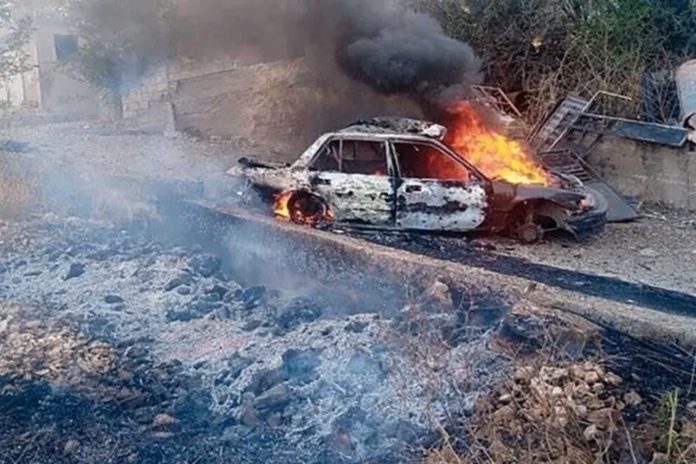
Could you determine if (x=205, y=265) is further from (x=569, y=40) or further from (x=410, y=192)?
(x=569, y=40)

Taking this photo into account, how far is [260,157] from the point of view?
13453mm

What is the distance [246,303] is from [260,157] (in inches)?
267

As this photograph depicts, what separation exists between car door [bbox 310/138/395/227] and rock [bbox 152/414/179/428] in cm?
386

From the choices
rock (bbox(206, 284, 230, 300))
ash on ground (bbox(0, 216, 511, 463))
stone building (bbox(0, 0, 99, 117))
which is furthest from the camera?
stone building (bbox(0, 0, 99, 117))

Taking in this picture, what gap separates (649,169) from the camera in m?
10.7

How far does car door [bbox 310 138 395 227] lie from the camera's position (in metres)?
8.03

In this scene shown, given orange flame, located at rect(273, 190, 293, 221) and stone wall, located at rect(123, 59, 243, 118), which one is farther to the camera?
stone wall, located at rect(123, 59, 243, 118)

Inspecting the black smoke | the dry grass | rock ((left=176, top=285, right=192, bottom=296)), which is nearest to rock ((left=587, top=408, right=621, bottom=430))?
rock ((left=176, top=285, right=192, bottom=296))

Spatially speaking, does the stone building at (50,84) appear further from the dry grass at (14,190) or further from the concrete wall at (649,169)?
the concrete wall at (649,169)

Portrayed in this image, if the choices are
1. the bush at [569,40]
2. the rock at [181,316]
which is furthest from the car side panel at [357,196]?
the bush at [569,40]

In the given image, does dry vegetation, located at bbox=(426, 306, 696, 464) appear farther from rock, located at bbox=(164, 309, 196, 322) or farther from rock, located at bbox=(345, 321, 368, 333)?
rock, located at bbox=(164, 309, 196, 322)

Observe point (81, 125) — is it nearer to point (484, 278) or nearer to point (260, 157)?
point (260, 157)

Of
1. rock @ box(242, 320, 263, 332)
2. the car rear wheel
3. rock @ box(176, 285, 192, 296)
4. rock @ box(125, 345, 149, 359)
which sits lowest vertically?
rock @ box(125, 345, 149, 359)

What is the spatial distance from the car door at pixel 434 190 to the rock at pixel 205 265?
7.79ft
